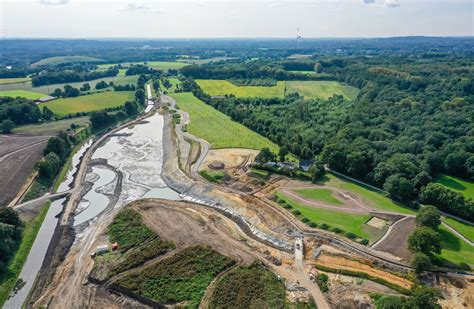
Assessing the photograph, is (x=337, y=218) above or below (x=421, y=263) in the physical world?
below

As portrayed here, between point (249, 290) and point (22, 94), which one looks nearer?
point (249, 290)

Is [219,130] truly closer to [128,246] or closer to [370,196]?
[370,196]

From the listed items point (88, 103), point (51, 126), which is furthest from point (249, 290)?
point (88, 103)

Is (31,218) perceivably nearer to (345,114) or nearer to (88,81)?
(345,114)

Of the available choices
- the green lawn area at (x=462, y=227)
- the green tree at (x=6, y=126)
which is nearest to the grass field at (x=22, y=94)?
the green tree at (x=6, y=126)

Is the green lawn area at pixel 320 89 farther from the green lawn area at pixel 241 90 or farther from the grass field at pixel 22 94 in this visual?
the grass field at pixel 22 94

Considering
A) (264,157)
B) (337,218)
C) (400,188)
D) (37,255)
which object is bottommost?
(37,255)

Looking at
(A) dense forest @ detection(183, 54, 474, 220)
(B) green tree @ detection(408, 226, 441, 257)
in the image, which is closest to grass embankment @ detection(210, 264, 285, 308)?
(B) green tree @ detection(408, 226, 441, 257)
